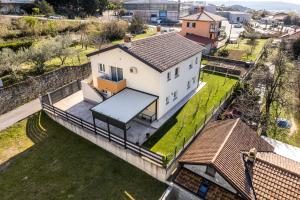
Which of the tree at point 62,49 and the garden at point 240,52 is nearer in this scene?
the tree at point 62,49

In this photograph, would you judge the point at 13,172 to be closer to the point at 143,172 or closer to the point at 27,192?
the point at 27,192

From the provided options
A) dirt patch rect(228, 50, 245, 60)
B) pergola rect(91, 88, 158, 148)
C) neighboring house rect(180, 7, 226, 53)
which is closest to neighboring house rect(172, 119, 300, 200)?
pergola rect(91, 88, 158, 148)

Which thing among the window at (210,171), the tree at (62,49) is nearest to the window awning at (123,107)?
the window at (210,171)

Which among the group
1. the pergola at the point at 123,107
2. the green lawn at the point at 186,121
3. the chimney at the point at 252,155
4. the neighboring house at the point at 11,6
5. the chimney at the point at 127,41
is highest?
the neighboring house at the point at 11,6

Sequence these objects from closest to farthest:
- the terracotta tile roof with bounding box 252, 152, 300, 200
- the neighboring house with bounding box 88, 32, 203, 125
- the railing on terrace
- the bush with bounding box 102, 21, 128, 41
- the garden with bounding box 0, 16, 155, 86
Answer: the terracotta tile roof with bounding box 252, 152, 300, 200 < the railing on terrace < the neighboring house with bounding box 88, 32, 203, 125 < the garden with bounding box 0, 16, 155, 86 < the bush with bounding box 102, 21, 128, 41

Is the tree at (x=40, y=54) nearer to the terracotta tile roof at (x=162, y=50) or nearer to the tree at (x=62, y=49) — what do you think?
the tree at (x=62, y=49)

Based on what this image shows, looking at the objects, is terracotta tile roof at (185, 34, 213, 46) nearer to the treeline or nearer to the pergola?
the pergola

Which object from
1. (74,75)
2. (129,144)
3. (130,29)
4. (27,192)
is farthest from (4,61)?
(130,29)
